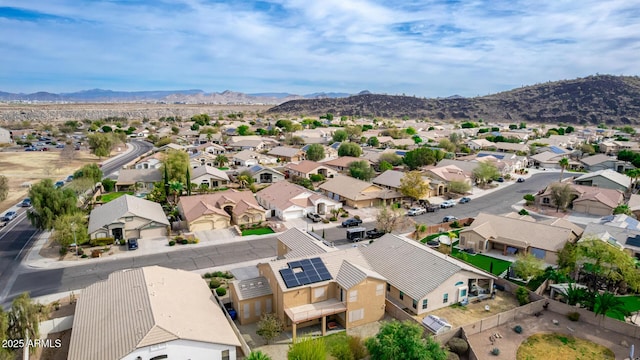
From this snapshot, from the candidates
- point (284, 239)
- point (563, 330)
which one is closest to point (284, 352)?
point (284, 239)

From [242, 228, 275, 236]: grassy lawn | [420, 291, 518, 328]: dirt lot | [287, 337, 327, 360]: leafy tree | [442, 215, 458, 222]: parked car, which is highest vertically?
[287, 337, 327, 360]: leafy tree

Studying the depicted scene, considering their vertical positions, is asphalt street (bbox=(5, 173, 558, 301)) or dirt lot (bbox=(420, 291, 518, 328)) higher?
asphalt street (bbox=(5, 173, 558, 301))

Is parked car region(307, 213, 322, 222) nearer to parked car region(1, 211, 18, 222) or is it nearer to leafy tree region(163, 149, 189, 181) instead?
leafy tree region(163, 149, 189, 181)

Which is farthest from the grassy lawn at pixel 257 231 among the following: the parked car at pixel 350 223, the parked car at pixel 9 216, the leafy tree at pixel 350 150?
the leafy tree at pixel 350 150

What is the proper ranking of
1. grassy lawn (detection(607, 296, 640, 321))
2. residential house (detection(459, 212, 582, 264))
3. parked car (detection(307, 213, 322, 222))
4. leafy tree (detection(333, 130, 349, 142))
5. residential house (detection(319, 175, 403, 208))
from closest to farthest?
grassy lawn (detection(607, 296, 640, 321))
residential house (detection(459, 212, 582, 264))
parked car (detection(307, 213, 322, 222))
residential house (detection(319, 175, 403, 208))
leafy tree (detection(333, 130, 349, 142))

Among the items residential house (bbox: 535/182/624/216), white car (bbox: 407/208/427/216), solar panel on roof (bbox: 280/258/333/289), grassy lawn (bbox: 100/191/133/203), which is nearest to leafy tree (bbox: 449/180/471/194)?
residential house (bbox: 535/182/624/216)

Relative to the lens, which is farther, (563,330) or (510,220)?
(510,220)

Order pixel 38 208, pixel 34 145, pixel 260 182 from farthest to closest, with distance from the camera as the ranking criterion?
pixel 34 145 → pixel 260 182 → pixel 38 208

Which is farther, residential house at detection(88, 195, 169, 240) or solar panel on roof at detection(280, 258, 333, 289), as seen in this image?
residential house at detection(88, 195, 169, 240)

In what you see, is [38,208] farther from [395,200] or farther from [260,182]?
[395,200]
